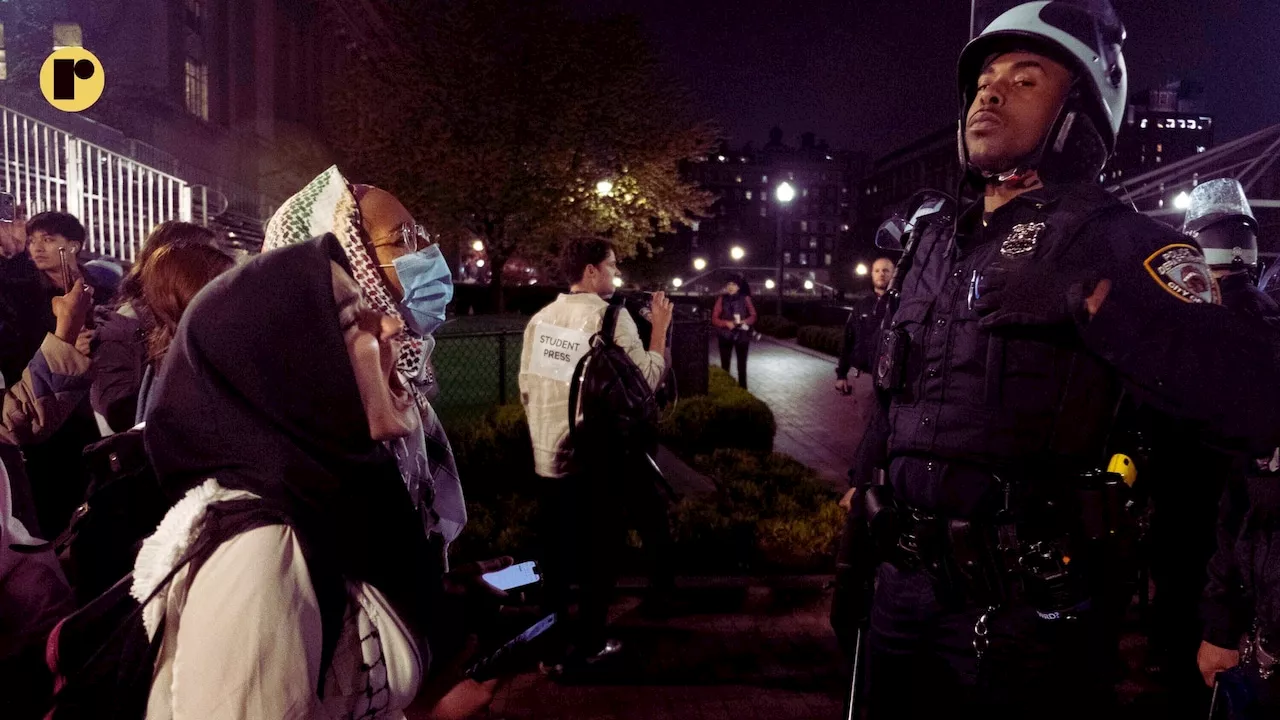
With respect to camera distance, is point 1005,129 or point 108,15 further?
point 108,15

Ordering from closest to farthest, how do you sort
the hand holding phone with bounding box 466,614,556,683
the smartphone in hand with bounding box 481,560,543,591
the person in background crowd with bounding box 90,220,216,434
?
the hand holding phone with bounding box 466,614,556,683, the smartphone in hand with bounding box 481,560,543,591, the person in background crowd with bounding box 90,220,216,434

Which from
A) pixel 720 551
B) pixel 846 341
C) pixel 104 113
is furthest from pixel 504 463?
pixel 104 113

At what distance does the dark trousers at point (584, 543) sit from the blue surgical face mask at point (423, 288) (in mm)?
2053

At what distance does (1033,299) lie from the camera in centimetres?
202

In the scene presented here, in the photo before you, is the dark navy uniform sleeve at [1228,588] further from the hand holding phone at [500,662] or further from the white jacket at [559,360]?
the white jacket at [559,360]

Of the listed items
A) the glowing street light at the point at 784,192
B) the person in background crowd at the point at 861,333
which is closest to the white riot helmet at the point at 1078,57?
the person in background crowd at the point at 861,333

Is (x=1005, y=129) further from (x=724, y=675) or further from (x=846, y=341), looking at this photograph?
(x=846, y=341)

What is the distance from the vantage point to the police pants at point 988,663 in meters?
2.14

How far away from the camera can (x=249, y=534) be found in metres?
1.34

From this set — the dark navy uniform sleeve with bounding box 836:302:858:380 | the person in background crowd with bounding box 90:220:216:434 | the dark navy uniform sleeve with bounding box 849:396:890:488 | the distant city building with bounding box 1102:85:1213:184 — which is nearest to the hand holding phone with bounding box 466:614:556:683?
the dark navy uniform sleeve with bounding box 849:396:890:488

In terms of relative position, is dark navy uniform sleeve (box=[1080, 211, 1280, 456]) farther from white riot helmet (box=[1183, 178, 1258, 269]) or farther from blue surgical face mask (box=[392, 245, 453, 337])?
white riot helmet (box=[1183, 178, 1258, 269])

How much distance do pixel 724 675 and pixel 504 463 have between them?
12.9ft

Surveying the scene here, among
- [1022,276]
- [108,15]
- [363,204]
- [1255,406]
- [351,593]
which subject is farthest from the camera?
[108,15]

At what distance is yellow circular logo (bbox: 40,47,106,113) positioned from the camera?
891 cm
